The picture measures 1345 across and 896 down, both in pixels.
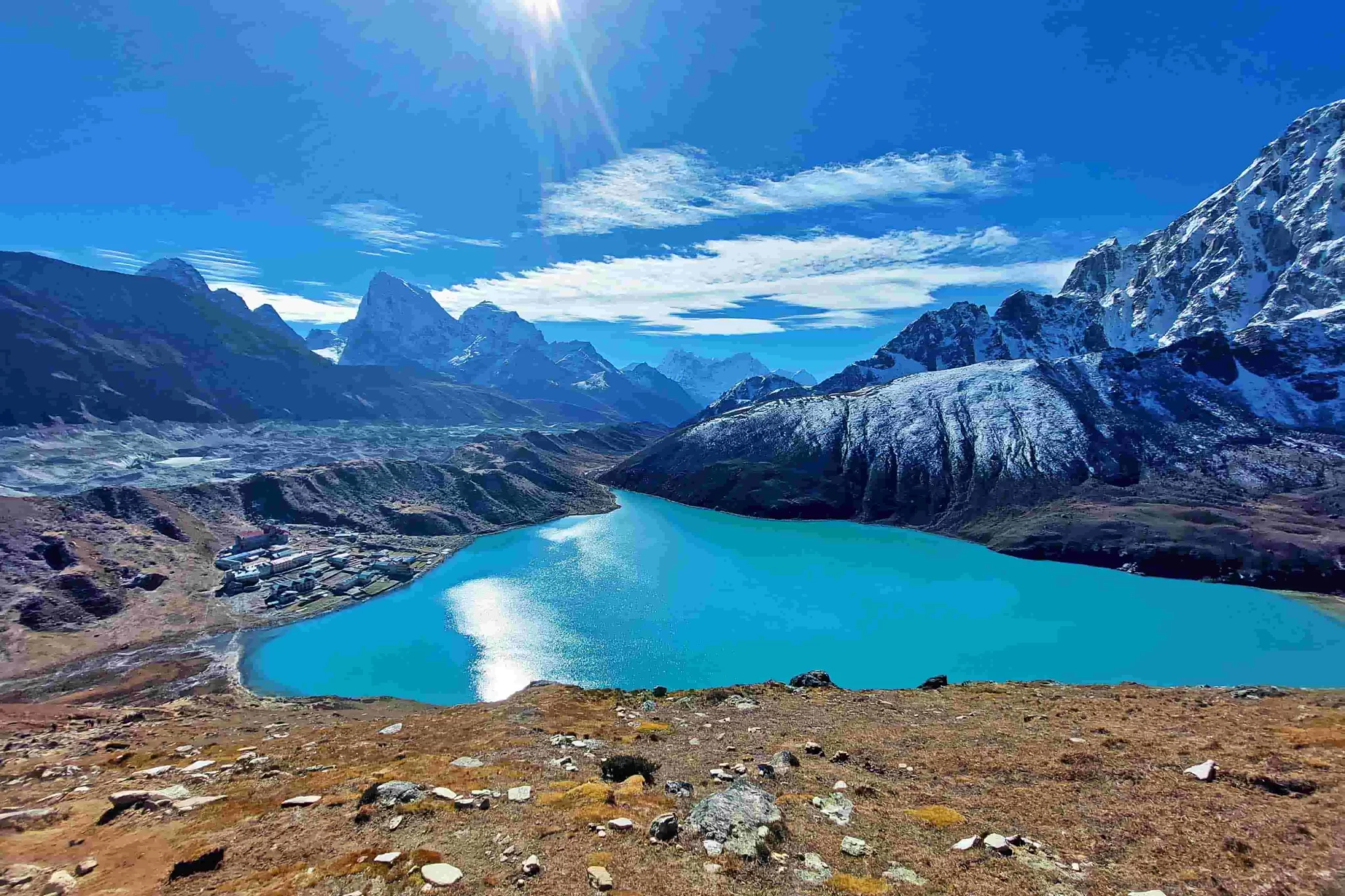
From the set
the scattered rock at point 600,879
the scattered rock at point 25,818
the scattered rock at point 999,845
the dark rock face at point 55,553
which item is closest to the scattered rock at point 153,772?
the scattered rock at point 25,818

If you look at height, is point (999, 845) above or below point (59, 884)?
above

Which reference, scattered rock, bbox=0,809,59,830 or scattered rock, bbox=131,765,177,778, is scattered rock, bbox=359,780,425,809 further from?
scattered rock, bbox=131,765,177,778

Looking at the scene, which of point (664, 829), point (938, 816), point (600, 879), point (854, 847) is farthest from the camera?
point (938, 816)

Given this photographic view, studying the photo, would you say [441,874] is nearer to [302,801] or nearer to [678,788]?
[302,801]

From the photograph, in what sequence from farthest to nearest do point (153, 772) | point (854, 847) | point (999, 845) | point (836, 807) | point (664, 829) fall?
point (153, 772)
point (836, 807)
point (664, 829)
point (854, 847)
point (999, 845)

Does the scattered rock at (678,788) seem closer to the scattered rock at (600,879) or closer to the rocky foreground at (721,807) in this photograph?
the rocky foreground at (721,807)

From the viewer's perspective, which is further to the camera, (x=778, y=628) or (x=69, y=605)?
(x=778, y=628)

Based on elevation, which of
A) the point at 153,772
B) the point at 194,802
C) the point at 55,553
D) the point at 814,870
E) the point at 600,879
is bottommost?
the point at 55,553

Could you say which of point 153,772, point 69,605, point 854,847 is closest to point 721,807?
point 854,847
